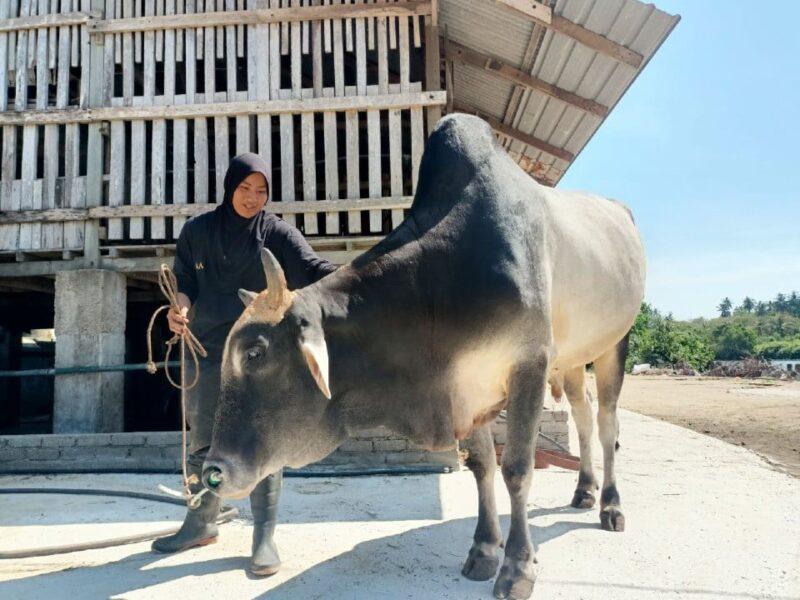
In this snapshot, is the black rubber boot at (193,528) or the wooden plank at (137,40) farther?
the wooden plank at (137,40)

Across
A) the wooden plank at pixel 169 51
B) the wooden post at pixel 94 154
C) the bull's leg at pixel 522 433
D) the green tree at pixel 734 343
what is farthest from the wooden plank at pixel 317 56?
the green tree at pixel 734 343

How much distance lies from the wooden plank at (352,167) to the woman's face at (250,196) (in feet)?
9.53

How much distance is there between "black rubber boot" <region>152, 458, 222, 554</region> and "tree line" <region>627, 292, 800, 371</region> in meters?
24.1

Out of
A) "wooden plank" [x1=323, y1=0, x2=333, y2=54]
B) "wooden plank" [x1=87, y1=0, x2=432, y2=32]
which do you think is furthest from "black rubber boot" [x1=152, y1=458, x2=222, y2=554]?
"wooden plank" [x1=87, y1=0, x2=432, y2=32]

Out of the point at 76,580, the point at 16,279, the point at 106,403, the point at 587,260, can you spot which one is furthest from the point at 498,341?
the point at 16,279

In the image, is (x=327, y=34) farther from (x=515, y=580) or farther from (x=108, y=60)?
(x=515, y=580)

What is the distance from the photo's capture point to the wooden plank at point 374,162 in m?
6.43

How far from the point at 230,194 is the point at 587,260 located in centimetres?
220

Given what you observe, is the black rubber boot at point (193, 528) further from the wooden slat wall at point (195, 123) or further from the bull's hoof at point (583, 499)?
the wooden slat wall at point (195, 123)

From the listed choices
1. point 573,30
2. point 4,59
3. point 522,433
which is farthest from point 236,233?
point 4,59

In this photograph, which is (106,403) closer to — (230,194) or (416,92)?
(230,194)

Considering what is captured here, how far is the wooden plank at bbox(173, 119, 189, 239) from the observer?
6.58 m

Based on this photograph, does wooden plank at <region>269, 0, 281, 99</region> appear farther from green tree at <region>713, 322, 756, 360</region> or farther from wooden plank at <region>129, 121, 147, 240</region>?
green tree at <region>713, 322, 756, 360</region>

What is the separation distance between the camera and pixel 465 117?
367cm
